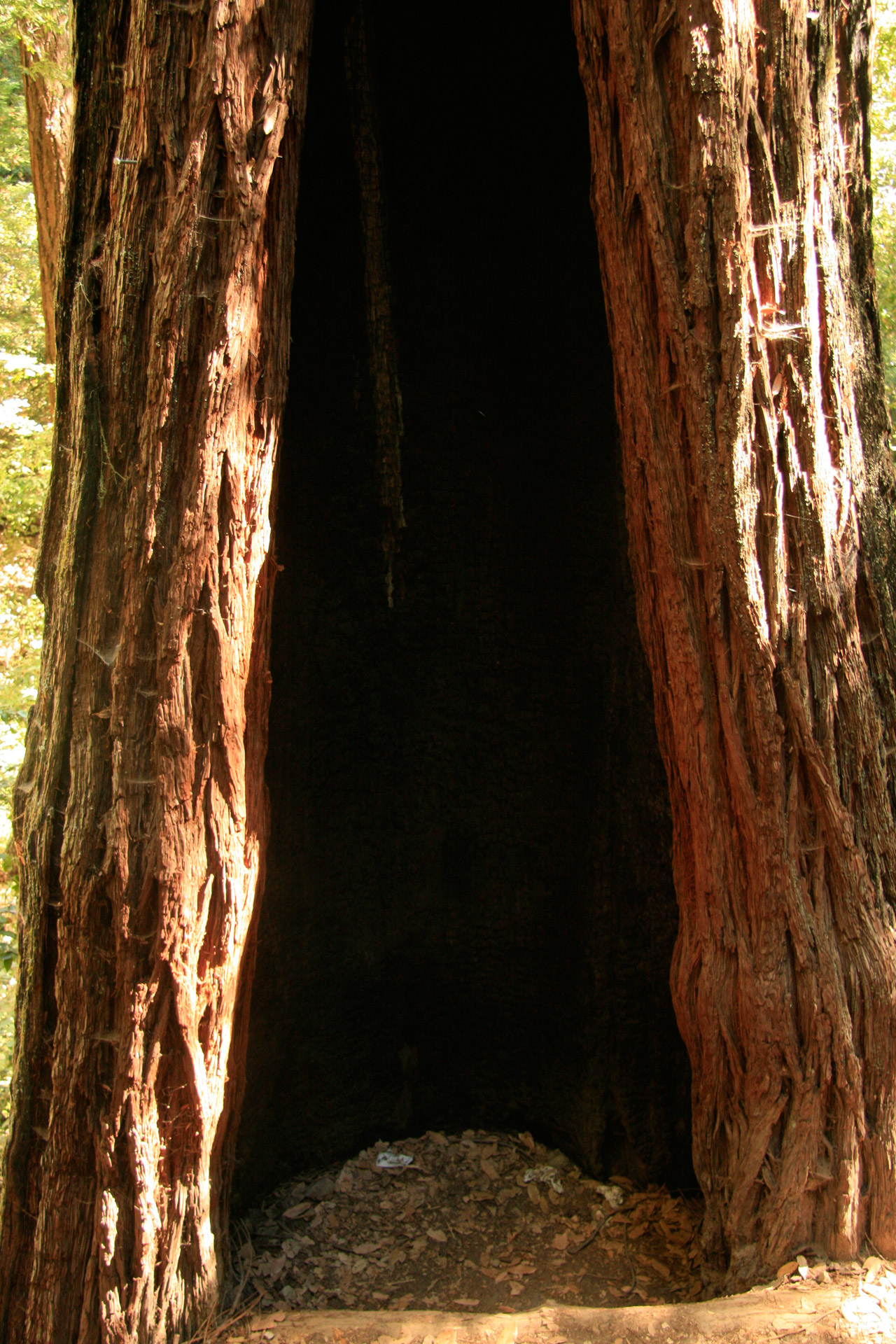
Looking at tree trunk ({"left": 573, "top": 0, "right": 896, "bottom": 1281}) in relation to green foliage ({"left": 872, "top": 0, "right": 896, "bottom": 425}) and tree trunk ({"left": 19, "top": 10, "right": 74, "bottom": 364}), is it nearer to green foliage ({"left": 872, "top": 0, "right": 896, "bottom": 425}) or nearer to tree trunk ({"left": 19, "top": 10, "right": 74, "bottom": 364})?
tree trunk ({"left": 19, "top": 10, "right": 74, "bottom": 364})

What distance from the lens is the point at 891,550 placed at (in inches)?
75.7

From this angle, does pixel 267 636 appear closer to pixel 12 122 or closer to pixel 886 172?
pixel 886 172

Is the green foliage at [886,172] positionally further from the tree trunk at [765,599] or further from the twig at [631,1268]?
the twig at [631,1268]

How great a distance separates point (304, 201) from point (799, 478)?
5.00 ft

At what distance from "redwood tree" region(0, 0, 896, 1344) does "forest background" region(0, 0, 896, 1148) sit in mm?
3048

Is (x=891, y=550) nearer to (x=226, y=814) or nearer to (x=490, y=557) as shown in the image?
(x=490, y=557)

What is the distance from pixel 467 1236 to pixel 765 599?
5.73 feet

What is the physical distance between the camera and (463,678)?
2826 millimetres

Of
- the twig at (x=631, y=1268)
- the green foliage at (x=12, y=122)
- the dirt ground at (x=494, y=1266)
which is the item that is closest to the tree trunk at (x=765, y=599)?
the dirt ground at (x=494, y=1266)

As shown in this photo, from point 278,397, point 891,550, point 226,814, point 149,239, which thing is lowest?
point 226,814

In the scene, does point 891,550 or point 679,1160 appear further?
point 679,1160

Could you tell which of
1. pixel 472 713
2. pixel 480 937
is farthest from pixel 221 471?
pixel 480 937

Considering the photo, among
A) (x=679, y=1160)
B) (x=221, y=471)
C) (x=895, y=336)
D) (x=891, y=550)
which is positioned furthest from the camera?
(x=895, y=336)

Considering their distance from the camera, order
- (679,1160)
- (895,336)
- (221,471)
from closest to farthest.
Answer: (221,471), (679,1160), (895,336)
